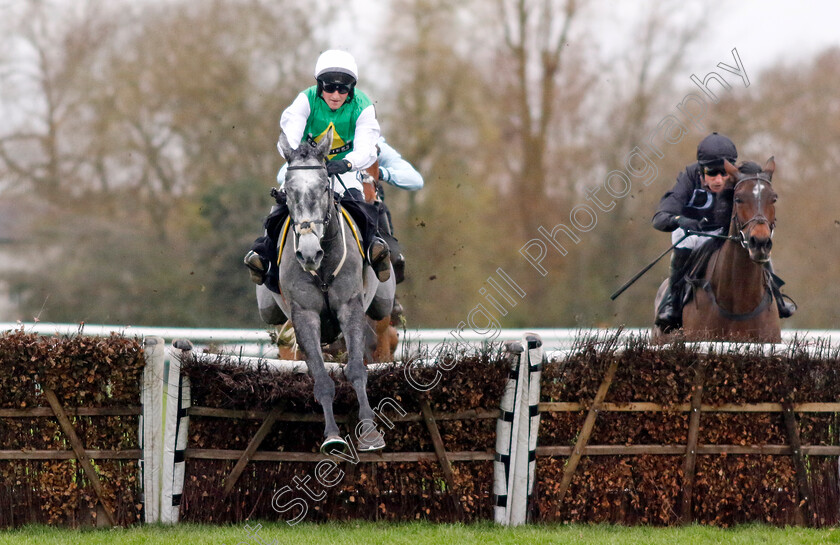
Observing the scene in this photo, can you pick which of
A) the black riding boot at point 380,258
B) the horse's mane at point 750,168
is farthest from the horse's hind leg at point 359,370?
the horse's mane at point 750,168

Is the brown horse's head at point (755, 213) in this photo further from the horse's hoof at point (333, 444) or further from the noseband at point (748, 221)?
the horse's hoof at point (333, 444)

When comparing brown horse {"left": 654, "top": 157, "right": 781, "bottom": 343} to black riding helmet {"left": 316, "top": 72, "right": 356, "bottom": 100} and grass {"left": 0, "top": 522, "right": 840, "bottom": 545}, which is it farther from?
black riding helmet {"left": 316, "top": 72, "right": 356, "bottom": 100}

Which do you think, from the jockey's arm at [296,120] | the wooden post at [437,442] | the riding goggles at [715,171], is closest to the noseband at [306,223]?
the jockey's arm at [296,120]

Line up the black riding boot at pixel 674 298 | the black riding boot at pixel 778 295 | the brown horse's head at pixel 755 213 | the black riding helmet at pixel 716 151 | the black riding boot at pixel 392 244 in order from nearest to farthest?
the brown horse's head at pixel 755 213, the black riding boot at pixel 392 244, the black riding helmet at pixel 716 151, the black riding boot at pixel 778 295, the black riding boot at pixel 674 298

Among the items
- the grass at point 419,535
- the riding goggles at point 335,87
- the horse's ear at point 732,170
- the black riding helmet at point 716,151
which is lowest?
the grass at point 419,535

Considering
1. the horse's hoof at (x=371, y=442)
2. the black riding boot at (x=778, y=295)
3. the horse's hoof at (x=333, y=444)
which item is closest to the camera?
the horse's hoof at (x=333, y=444)

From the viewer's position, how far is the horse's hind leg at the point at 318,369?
513cm

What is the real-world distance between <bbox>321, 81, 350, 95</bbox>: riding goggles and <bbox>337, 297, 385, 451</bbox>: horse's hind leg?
1532mm

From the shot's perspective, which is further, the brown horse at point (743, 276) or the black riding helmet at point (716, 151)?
the black riding helmet at point (716, 151)

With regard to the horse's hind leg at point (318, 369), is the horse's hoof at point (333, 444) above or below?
below

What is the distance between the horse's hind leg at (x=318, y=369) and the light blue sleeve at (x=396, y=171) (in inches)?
104

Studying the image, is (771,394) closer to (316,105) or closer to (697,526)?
(697,526)

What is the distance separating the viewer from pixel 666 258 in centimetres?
1947

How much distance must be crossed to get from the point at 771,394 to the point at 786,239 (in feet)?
50.7
